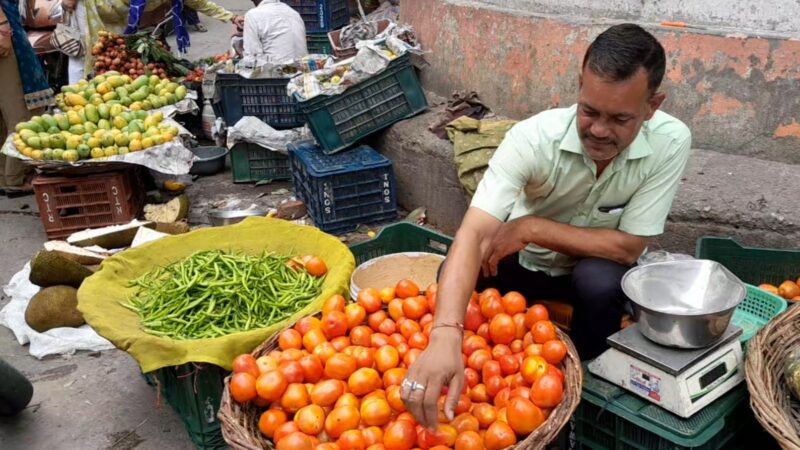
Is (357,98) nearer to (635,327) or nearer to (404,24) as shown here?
(404,24)

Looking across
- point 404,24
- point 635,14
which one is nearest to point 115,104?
point 404,24

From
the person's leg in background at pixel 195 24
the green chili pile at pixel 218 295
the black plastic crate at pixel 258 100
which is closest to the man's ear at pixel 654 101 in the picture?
the green chili pile at pixel 218 295

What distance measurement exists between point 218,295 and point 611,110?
2.02 metres

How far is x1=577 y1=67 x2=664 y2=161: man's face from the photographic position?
225cm

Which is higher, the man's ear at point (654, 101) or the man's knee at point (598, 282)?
the man's ear at point (654, 101)

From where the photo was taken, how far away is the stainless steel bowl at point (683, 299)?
234 cm

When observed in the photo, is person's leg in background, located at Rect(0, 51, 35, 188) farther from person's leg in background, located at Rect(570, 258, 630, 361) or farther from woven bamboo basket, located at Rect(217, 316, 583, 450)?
person's leg in background, located at Rect(570, 258, 630, 361)

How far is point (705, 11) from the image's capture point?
13.2 feet

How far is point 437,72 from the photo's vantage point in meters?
5.90

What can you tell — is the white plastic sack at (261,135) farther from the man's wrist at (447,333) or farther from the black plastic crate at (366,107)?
the man's wrist at (447,333)

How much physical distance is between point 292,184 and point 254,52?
1526 mm

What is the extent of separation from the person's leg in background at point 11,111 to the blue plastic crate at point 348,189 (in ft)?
9.86

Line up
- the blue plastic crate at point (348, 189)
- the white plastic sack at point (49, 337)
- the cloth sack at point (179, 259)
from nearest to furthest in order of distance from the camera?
the cloth sack at point (179, 259) → the white plastic sack at point (49, 337) → the blue plastic crate at point (348, 189)

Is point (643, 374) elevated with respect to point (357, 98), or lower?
lower
